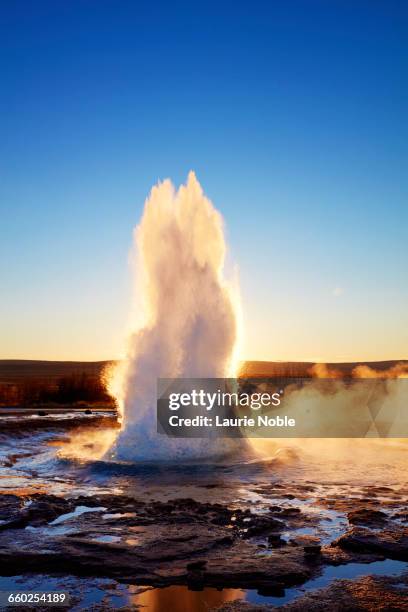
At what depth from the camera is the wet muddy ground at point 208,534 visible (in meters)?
6.32

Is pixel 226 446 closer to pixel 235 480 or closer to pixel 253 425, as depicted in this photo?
pixel 235 480

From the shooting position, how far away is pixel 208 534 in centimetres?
844

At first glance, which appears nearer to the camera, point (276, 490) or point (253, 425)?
point (276, 490)

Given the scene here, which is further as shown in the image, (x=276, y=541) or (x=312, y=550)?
(x=276, y=541)

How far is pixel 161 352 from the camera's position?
1831cm

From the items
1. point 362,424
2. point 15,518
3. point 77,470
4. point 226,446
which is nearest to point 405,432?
point 362,424

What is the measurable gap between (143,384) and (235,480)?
5928 mm

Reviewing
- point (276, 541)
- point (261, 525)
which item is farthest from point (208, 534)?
point (276, 541)

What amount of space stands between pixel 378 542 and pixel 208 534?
246 cm

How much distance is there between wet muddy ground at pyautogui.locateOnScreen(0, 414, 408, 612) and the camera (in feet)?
20.7

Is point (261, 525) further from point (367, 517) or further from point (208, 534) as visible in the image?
point (367, 517)

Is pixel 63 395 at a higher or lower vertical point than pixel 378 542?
higher

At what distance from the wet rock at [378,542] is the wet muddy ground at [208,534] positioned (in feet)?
0.08

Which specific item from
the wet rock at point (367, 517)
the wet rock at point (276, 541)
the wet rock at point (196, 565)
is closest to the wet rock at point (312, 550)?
the wet rock at point (276, 541)
